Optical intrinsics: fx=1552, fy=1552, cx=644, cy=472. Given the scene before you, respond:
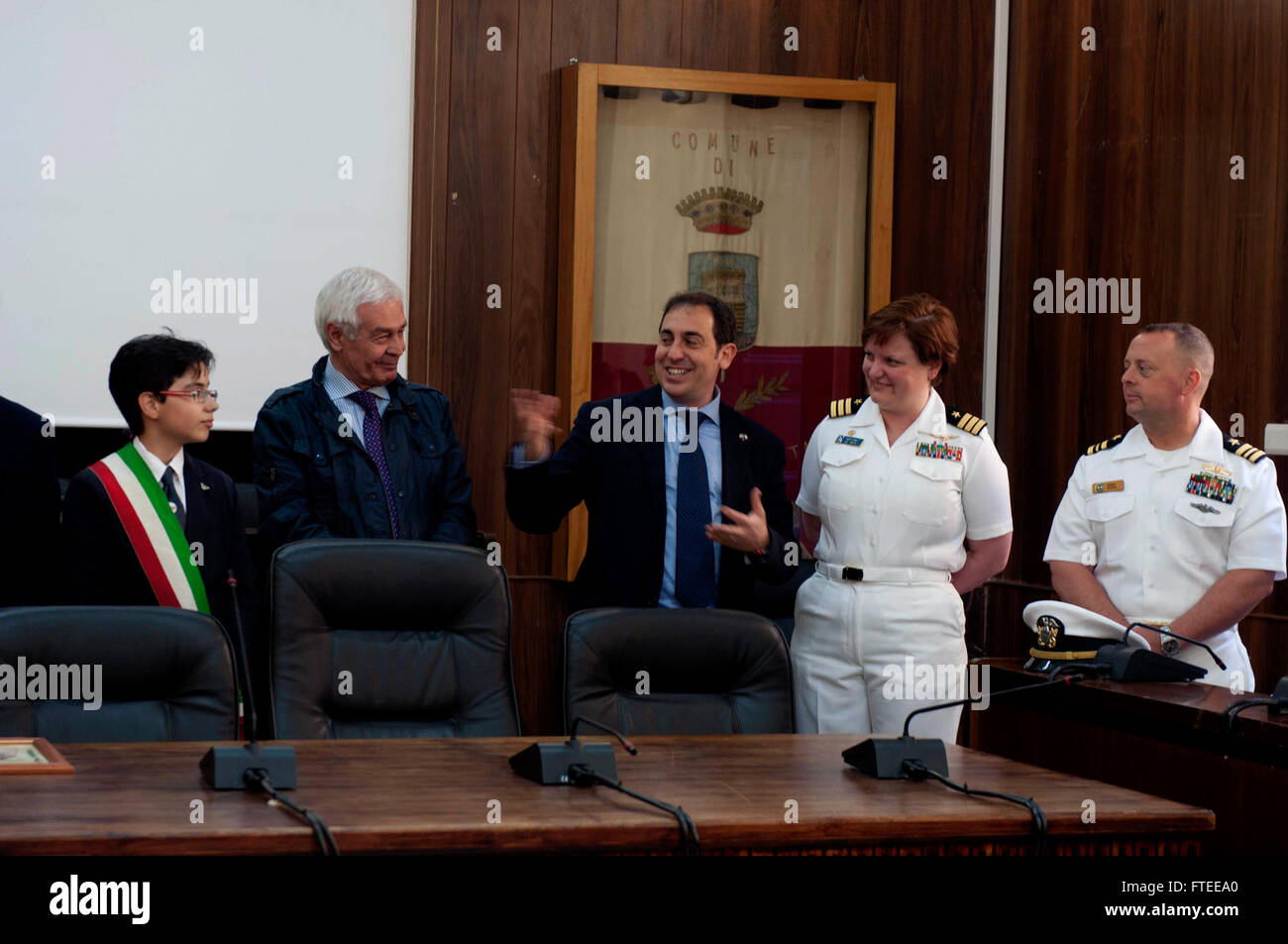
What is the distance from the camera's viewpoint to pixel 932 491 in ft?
11.4

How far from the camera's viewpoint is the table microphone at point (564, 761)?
7.43 feet

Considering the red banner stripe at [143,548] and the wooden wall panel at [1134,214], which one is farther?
the wooden wall panel at [1134,214]

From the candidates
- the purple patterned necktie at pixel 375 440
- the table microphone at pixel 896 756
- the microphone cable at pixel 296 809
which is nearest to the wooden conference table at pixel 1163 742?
the table microphone at pixel 896 756

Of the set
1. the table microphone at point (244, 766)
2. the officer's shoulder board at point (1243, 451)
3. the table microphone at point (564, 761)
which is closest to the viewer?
the table microphone at point (244, 766)

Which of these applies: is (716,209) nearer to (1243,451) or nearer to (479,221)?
(479,221)

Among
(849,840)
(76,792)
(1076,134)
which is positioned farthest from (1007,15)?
(76,792)

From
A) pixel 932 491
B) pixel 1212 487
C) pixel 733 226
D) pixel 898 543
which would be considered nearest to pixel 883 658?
pixel 898 543

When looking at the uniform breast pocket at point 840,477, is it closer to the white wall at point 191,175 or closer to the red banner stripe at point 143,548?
the red banner stripe at point 143,548

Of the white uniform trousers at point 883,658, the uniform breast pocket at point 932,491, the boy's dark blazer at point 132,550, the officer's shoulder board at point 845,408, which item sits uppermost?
the officer's shoulder board at point 845,408

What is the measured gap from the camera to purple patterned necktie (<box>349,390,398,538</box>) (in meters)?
3.56

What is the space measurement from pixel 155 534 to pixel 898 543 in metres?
1.60

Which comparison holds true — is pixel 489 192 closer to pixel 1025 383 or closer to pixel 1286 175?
pixel 1025 383

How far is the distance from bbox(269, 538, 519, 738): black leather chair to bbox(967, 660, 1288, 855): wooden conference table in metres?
0.96

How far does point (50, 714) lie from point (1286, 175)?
11.9ft
